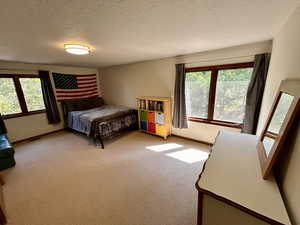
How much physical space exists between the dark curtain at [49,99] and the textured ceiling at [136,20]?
6.23 ft

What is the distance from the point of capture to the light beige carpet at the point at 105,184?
1.48 metres

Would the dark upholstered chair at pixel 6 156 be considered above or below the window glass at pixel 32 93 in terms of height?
below

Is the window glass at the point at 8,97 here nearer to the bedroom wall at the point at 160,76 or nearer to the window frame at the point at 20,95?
the window frame at the point at 20,95

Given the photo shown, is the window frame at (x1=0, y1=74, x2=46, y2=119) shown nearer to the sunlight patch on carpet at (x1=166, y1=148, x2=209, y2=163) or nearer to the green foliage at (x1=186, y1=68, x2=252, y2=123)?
the sunlight patch on carpet at (x1=166, y1=148, x2=209, y2=163)

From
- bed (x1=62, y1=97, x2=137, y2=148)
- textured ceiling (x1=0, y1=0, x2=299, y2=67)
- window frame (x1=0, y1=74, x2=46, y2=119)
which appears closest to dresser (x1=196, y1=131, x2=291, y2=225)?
textured ceiling (x1=0, y1=0, x2=299, y2=67)

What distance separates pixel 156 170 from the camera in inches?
88.3

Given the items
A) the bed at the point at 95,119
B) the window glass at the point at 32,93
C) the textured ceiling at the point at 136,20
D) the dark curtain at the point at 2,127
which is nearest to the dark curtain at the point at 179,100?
the textured ceiling at the point at 136,20

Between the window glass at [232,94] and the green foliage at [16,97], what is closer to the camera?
the window glass at [232,94]

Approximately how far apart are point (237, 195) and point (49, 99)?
469 cm

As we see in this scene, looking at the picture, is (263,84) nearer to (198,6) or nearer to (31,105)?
(198,6)

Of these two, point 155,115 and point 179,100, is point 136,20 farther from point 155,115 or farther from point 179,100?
point 155,115

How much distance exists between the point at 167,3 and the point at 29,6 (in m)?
1.12

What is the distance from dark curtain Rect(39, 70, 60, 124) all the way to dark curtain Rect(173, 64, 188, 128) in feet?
11.9

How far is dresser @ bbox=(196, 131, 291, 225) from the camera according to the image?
2.37ft
